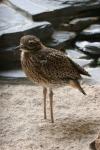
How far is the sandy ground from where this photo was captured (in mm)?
3935

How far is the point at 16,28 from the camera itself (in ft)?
18.3

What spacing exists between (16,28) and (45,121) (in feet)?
5.27

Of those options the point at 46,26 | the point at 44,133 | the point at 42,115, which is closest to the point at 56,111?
the point at 42,115

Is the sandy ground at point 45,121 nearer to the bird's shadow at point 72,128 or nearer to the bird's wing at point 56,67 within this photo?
the bird's shadow at point 72,128

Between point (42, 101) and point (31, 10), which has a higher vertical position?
point (31, 10)

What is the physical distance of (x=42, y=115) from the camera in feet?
14.5

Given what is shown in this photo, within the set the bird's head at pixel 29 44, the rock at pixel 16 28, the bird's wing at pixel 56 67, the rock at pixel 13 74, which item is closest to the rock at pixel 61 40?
the rock at pixel 16 28

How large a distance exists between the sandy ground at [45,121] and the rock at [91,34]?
102 cm

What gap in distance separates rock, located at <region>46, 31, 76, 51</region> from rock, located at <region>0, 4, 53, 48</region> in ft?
0.30

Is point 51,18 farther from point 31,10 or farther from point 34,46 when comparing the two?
point 34,46

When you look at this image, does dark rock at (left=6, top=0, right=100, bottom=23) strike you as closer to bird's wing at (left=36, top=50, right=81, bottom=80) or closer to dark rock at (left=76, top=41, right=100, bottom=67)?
dark rock at (left=76, top=41, right=100, bottom=67)

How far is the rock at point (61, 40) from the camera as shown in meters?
5.68

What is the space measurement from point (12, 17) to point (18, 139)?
2.27 m

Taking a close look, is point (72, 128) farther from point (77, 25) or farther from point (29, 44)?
point (77, 25)
